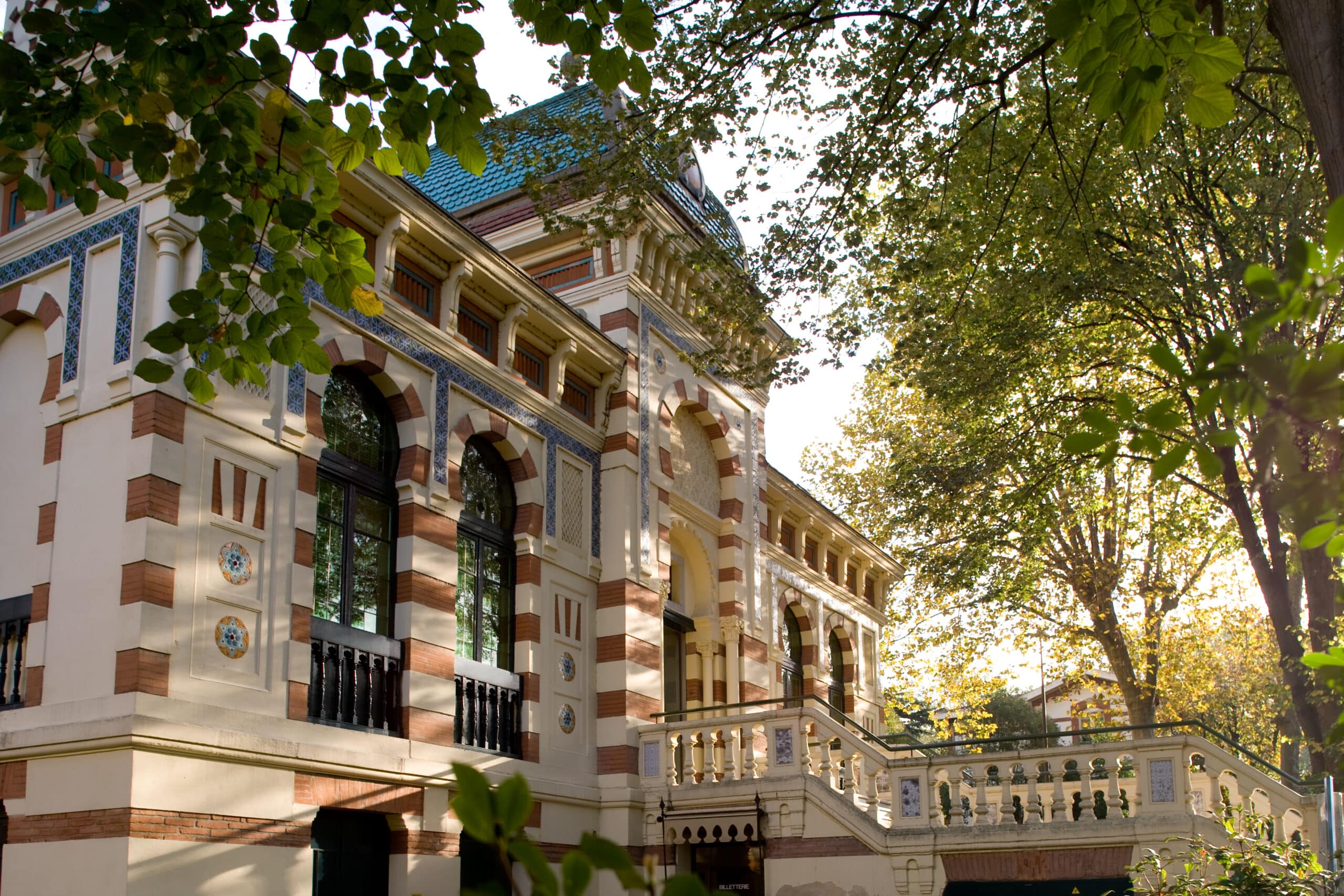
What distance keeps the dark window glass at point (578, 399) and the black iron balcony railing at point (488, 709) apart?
3.49 meters

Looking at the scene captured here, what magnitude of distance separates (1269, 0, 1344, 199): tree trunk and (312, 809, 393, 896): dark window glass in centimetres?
931

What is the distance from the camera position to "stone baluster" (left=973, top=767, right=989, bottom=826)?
1358cm

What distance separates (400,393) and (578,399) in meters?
3.51

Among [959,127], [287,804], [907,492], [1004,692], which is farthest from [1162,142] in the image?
[1004,692]

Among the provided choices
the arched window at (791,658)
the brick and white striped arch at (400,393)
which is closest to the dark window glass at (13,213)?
the brick and white striped arch at (400,393)

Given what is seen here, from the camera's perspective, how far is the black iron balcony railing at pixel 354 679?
37.3ft

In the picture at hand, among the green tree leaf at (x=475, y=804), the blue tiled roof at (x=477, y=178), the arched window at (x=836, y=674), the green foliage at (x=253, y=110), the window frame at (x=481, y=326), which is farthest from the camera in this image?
the arched window at (x=836, y=674)

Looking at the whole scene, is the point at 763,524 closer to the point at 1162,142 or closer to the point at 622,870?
the point at 1162,142

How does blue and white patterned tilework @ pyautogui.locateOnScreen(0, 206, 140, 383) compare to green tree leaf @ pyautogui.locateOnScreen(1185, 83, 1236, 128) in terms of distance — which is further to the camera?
blue and white patterned tilework @ pyautogui.locateOnScreen(0, 206, 140, 383)

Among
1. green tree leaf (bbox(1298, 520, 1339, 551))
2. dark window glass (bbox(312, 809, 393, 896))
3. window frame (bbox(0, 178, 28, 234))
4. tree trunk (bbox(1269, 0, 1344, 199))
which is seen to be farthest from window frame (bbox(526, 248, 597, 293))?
green tree leaf (bbox(1298, 520, 1339, 551))

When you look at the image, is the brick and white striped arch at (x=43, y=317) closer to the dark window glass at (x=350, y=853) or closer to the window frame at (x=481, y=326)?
the window frame at (x=481, y=326)

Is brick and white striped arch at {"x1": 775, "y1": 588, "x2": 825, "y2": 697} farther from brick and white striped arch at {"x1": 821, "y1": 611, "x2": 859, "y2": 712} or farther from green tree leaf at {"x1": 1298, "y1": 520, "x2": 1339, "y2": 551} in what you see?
green tree leaf at {"x1": 1298, "y1": 520, "x2": 1339, "y2": 551}

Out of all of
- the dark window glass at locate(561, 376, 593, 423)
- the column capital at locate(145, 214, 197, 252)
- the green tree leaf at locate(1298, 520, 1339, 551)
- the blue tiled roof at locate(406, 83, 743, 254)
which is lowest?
the green tree leaf at locate(1298, 520, 1339, 551)

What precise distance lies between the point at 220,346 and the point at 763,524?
13335 mm
